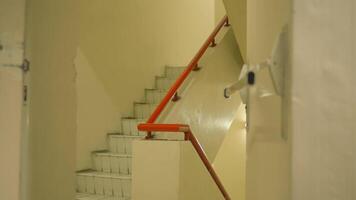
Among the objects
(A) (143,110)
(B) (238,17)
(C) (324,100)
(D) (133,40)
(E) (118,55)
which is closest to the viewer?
(C) (324,100)

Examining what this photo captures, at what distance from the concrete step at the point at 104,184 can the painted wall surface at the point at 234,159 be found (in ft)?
7.91

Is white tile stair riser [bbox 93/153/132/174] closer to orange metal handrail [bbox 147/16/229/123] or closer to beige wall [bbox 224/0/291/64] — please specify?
orange metal handrail [bbox 147/16/229/123]

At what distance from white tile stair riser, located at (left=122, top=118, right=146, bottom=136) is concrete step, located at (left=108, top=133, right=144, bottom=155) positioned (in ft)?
0.57

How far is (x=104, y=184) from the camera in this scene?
12.4 ft

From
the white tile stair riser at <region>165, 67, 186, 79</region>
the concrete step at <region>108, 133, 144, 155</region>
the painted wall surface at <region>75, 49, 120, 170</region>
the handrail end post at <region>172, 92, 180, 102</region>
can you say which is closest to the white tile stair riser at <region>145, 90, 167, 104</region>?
the white tile stair riser at <region>165, 67, 186, 79</region>

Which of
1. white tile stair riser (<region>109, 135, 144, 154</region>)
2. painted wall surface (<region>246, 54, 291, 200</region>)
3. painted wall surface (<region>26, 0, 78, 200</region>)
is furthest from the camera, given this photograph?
white tile stair riser (<region>109, 135, 144, 154</region>)

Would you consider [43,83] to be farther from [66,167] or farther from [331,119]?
[331,119]

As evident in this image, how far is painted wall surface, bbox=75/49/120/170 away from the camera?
3.97m

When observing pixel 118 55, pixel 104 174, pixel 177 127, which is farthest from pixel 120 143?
pixel 177 127

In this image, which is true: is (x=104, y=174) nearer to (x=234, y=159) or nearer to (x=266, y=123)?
(x=234, y=159)

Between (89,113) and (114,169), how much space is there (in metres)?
0.64

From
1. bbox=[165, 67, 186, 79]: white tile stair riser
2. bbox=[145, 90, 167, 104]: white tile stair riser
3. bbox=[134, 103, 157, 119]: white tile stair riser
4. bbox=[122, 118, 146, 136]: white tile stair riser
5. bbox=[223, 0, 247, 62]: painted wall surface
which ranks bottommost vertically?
bbox=[122, 118, 146, 136]: white tile stair riser

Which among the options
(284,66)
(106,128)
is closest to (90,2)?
(106,128)

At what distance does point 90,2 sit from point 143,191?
2313 mm
